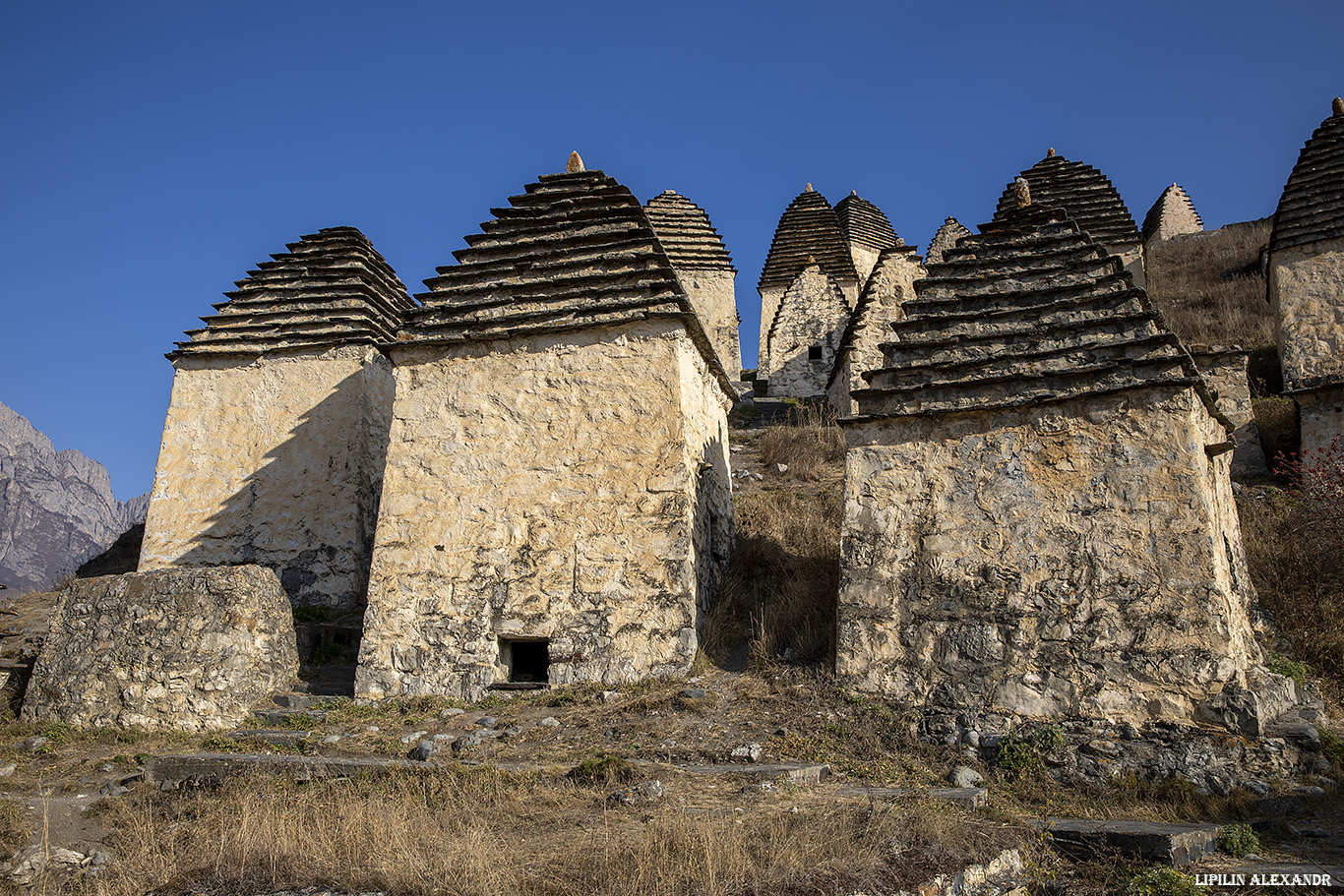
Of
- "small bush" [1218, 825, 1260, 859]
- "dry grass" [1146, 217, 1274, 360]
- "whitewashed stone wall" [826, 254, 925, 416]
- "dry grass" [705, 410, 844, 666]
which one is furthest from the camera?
"dry grass" [1146, 217, 1274, 360]

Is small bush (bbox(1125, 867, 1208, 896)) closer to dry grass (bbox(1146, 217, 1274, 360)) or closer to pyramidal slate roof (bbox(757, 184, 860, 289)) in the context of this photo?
dry grass (bbox(1146, 217, 1274, 360))

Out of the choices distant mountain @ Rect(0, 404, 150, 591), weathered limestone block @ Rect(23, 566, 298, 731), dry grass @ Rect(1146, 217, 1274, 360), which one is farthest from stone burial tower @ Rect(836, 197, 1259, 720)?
distant mountain @ Rect(0, 404, 150, 591)

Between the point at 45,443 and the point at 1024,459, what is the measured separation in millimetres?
89362

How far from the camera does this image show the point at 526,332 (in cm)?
910

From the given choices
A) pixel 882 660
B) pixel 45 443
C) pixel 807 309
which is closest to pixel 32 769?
pixel 882 660

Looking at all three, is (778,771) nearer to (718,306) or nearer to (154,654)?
(154,654)

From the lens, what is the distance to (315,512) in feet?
37.1

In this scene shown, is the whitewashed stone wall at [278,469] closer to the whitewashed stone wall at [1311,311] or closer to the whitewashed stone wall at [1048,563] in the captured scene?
the whitewashed stone wall at [1048,563]

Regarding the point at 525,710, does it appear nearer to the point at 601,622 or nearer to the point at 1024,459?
the point at 601,622

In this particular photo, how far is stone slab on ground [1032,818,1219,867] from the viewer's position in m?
4.60

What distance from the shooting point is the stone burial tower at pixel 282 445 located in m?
11.2

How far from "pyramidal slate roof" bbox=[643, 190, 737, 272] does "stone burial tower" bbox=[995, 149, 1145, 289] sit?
27.5 feet

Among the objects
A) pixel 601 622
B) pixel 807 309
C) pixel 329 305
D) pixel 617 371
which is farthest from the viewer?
pixel 807 309

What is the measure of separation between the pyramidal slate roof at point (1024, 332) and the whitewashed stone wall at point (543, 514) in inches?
85.3
